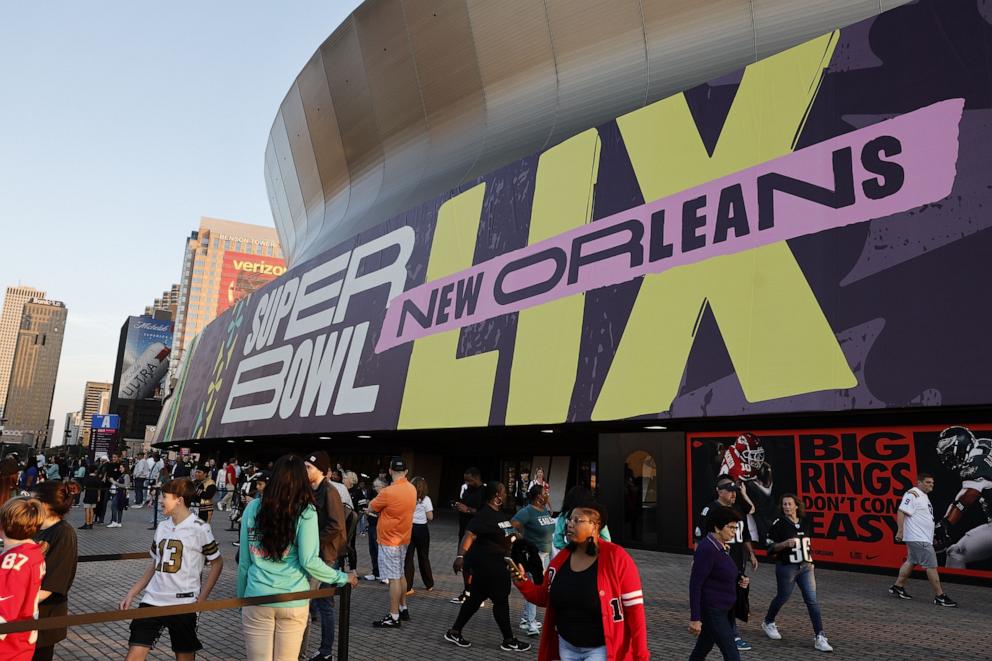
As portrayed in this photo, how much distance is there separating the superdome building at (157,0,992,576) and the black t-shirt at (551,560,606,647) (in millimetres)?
7283

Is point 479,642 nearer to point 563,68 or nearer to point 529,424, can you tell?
point 529,424

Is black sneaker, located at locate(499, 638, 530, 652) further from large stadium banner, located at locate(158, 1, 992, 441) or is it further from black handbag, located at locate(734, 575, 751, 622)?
large stadium banner, located at locate(158, 1, 992, 441)

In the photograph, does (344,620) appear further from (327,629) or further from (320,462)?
(320,462)

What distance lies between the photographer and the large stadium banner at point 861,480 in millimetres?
11414

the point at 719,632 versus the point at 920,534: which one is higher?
the point at 920,534

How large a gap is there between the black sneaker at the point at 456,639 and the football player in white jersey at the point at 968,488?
368 inches

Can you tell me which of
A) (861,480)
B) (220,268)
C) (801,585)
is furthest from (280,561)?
(220,268)

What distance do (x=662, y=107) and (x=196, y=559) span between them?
11746 mm

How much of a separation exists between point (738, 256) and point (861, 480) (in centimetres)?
516

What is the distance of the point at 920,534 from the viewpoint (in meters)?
9.51

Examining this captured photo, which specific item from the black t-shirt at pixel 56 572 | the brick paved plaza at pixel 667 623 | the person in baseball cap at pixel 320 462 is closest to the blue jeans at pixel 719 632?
the brick paved plaza at pixel 667 623

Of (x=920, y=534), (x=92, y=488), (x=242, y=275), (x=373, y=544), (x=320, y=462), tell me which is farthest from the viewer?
(x=242, y=275)

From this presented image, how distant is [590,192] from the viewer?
14.2 meters

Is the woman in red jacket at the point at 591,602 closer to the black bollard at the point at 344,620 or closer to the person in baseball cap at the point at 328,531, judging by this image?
the black bollard at the point at 344,620
